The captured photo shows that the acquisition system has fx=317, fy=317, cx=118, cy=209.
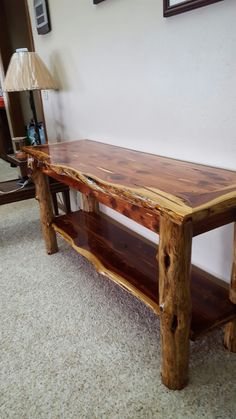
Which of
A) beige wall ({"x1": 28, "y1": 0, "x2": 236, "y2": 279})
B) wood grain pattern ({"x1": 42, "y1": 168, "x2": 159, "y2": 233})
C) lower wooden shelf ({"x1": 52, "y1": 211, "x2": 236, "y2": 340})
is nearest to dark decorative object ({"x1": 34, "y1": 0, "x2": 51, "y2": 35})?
beige wall ({"x1": 28, "y1": 0, "x2": 236, "y2": 279})

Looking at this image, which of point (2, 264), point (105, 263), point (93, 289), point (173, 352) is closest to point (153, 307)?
point (173, 352)

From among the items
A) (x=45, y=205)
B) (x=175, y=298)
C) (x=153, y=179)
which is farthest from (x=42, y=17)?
(x=175, y=298)

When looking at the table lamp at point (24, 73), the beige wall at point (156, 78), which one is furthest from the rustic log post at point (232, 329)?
the table lamp at point (24, 73)

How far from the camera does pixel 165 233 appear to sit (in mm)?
924

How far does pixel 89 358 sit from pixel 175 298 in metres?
0.52

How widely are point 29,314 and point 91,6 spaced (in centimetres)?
167

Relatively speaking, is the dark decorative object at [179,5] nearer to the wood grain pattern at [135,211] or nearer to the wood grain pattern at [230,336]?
the wood grain pattern at [135,211]

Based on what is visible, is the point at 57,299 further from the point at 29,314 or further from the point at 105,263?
the point at 105,263

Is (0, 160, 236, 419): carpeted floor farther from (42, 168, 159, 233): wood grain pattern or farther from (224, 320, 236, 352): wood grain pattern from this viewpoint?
(42, 168, 159, 233): wood grain pattern

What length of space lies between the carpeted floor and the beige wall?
42 centimetres

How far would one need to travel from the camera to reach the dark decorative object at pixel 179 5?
1127 mm

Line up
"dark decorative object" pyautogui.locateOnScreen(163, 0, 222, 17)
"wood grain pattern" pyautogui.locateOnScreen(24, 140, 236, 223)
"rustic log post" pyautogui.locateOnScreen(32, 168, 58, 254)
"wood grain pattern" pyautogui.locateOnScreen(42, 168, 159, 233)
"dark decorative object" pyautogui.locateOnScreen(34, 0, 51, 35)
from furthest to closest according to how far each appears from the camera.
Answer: "dark decorative object" pyautogui.locateOnScreen(34, 0, 51, 35) < "rustic log post" pyautogui.locateOnScreen(32, 168, 58, 254) < "dark decorative object" pyautogui.locateOnScreen(163, 0, 222, 17) < "wood grain pattern" pyautogui.locateOnScreen(42, 168, 159, 233) < "wood grain pattern" pyautogui.locateOnScreen(24, 140, 236, 223)

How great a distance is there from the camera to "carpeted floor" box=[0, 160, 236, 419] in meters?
1.06

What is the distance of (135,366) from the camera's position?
1.21 m
